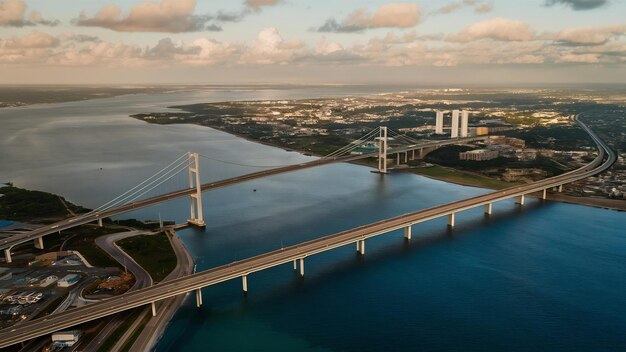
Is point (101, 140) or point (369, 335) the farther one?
point (101, 140)

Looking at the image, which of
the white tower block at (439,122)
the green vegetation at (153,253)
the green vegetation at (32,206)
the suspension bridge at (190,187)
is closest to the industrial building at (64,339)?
the green vegetation at (153,253)

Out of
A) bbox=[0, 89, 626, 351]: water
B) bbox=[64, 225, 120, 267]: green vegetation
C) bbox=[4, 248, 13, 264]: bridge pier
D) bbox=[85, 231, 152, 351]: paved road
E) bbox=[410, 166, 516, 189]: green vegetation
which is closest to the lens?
bbox=[85, 231, 152, 351]: paved road

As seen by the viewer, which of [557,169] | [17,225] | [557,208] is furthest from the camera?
[557,169]

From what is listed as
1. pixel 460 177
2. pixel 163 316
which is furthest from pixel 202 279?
pixel 460 177

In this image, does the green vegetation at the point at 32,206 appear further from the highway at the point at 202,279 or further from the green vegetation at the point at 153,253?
the highway at the point at 202,279

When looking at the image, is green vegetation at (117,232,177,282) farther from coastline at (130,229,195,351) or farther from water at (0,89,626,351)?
water at (0,89,626,351)

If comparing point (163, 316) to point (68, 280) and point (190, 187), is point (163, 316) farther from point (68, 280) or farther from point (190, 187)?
point (190, 187)

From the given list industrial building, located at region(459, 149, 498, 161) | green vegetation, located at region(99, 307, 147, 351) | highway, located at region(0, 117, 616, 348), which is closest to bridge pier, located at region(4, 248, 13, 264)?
highway, located at region(0, 117, 616, 348)

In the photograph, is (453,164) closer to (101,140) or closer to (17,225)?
(17,225)

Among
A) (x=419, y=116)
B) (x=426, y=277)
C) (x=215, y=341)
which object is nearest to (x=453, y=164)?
(x=426, y=277)
